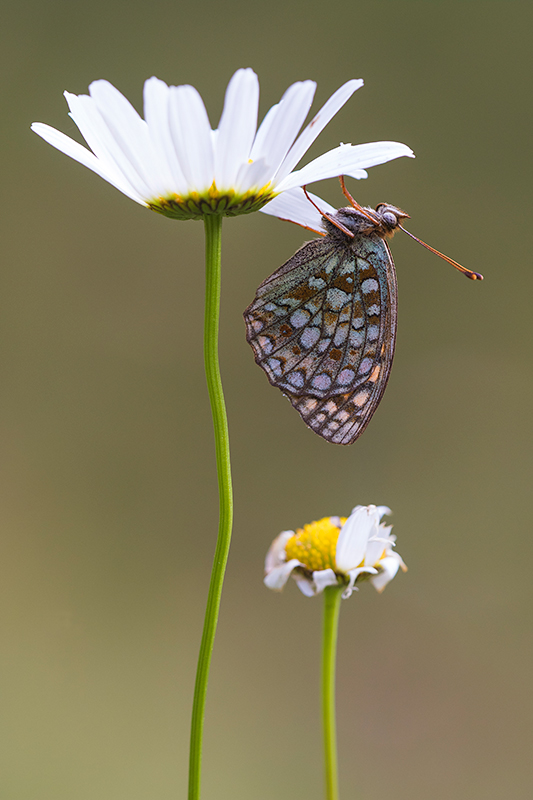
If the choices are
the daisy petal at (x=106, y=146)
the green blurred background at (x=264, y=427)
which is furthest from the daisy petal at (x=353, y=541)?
the green blurred background at (x=264, y=427)

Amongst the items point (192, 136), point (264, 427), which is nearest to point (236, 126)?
point (192, 136)

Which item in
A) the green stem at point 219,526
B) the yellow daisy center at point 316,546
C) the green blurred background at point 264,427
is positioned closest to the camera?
the green stem at point 219,526

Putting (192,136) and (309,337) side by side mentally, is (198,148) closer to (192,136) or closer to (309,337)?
(192,136)

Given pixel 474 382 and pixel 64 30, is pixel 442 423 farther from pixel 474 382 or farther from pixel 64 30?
pixel 64 30

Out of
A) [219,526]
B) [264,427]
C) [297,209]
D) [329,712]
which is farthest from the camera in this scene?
[264,427]

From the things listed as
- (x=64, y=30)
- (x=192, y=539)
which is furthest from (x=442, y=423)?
(x=64, y=30)

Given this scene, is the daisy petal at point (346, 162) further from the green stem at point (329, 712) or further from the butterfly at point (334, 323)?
the green stem at point (329, 712)
